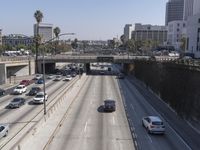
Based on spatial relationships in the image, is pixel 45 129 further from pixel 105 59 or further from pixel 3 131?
pixel 105 59

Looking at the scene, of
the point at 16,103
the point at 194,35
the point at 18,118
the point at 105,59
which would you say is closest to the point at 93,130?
the point at 18,118

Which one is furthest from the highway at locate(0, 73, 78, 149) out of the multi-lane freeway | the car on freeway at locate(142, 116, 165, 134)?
the car on freeway at locate(142, 116, 165, 134)

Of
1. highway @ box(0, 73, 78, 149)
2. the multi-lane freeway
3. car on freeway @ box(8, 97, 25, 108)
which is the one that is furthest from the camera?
car on freeway @ box(8, 97, 25, 108)

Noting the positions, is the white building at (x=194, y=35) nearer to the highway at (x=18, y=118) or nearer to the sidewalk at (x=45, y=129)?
the highway at (x=18, y=118)

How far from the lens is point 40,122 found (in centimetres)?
3944

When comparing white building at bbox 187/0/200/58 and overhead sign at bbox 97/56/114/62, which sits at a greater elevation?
white building at bbox 187/0/200/58

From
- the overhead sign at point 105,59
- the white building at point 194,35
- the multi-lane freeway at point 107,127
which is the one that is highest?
the white building at point 194,35

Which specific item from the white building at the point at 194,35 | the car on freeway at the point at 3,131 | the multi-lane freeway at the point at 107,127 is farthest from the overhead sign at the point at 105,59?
the car on freeway at the point at 3,131

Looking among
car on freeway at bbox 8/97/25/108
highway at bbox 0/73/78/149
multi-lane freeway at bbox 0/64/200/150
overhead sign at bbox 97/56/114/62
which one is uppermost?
overhead sign at bbox 97/56/114/62

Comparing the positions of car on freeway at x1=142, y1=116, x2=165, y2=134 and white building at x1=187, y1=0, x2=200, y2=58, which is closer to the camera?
car on freeway at x1=142, y1=116, x2=165, y2=134

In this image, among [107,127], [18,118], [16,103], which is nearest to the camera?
[107,127]

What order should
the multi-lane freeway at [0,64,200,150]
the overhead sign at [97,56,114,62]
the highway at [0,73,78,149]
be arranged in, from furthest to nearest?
the overhead sign at [97,56,114,62]
the highway at [0,73,78,149]
the multi-lane freeway at [0,64,200,150]

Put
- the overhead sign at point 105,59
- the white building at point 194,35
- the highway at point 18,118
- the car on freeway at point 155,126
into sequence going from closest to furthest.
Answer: the highway at point 18,118 < the car on freeway at point 155,126 < the white building at point 194,35 < the overhead sign at point 105,59

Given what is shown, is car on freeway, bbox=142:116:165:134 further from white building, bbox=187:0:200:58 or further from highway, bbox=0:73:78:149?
white building, bbox=187:0:200:58
